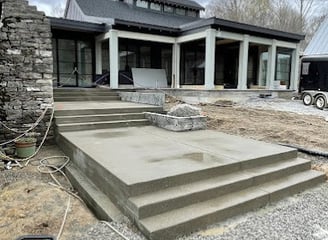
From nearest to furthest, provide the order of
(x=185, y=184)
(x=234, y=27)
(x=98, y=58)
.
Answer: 1. (x=185, y=184)
2. (x=234, y=27)
3. (x=98, y=58)

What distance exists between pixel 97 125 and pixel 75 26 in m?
6.94

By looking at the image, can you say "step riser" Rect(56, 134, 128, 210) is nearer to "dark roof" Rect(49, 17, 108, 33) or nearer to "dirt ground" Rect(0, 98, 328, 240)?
"dirt ground" Rect(0, 98, 328, 240)

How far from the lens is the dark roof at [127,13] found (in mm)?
13834

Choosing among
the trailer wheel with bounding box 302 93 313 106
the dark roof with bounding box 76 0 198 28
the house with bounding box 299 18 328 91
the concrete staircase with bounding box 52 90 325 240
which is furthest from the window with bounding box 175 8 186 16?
the concrete staircase with bounding box 52 90 325 240

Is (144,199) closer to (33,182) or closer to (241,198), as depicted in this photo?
(241,198)

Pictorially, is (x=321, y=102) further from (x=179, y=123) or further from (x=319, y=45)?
(x=179, y=123)

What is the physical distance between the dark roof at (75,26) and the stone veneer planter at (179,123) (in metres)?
6.90

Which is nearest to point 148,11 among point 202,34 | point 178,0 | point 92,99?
point 178,0

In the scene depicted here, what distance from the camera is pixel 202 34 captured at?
11.9 m

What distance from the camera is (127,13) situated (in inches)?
585

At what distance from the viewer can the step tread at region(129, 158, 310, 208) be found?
9.03 ft

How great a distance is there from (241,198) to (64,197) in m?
2.10

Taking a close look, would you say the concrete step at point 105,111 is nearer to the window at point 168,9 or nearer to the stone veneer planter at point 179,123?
the stone veneer planter at point 179,123

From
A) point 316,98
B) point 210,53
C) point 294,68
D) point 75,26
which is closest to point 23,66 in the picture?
point 75,26
